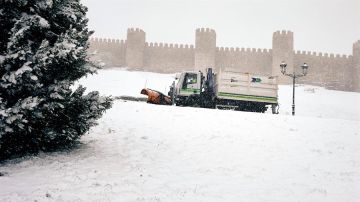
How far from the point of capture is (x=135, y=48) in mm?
50750

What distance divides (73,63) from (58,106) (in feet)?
2.59

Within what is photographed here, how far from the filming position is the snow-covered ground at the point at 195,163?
5383 millimetres

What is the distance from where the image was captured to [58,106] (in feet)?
20.5

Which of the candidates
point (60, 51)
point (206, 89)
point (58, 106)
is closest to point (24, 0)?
point (60, 51)

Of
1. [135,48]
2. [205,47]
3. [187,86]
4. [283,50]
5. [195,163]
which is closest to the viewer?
[195,163]

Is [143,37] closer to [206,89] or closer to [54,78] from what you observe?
[206,89]

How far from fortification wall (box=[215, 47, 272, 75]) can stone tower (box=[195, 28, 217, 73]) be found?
1167 mm

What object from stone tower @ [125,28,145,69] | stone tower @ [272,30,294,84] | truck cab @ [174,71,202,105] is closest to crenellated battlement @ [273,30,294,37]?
stone tower @ [272,30,294,84]

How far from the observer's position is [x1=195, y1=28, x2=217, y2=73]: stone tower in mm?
48844

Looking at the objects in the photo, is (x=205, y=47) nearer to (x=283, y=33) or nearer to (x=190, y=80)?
(x=283, y=33)

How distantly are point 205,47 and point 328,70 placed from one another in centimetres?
1542

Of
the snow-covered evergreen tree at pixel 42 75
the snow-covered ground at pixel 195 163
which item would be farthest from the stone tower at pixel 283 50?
the snow-covered evergreen tree at pixel 42 75

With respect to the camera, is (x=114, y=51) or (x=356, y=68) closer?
(x=356, y=68)

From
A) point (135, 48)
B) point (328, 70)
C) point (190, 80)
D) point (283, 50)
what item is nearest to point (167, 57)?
point (135, 48)
